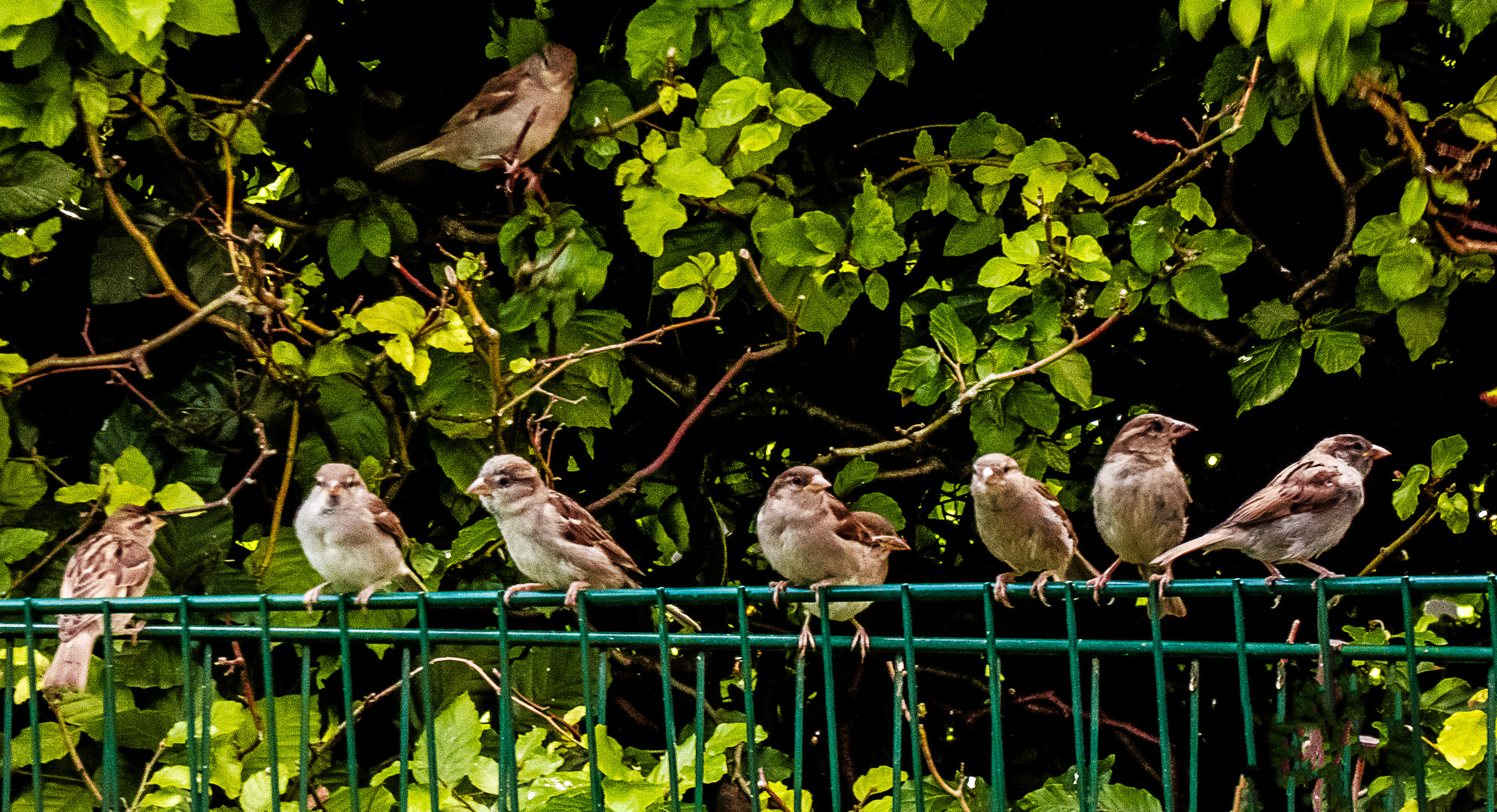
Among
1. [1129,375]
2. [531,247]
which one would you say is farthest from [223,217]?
[1129,375]

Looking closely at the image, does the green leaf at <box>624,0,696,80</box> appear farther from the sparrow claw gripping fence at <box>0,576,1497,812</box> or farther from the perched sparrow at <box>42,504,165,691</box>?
the perched sparrow at <box>42,504,165,691</box>

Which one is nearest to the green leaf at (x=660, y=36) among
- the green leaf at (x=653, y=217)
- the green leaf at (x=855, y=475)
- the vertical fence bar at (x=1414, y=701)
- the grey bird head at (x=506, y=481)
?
the green leaf at (x=653, y=217)

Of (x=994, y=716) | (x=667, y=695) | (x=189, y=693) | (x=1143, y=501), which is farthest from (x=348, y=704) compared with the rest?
(x=1143, y=501)

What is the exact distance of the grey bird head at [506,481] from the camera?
3584 mm

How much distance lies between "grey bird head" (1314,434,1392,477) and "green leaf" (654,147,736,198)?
5.04 ft

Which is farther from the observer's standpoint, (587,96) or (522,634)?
(587,96)

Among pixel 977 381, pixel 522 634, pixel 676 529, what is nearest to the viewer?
pixel 522 634

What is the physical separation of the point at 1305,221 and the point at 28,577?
3.69 metres

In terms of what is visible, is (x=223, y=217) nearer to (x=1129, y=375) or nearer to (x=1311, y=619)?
(x=1129, y=375)

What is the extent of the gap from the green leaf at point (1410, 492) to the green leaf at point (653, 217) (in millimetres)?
1929

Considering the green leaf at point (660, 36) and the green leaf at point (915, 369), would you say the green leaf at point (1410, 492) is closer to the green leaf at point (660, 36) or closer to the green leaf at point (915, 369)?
the green leaf at point (915, 369)

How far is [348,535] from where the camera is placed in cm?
348

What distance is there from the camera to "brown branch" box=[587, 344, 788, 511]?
375cm

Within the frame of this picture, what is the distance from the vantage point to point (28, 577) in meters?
3.88
